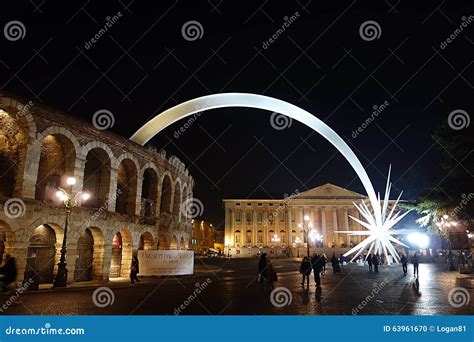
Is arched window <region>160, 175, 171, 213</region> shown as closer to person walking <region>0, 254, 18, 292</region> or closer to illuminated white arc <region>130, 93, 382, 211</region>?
illuminated white arc <region>130, 93, 382, 211</region>

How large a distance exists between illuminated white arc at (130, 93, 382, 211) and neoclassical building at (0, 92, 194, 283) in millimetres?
14146

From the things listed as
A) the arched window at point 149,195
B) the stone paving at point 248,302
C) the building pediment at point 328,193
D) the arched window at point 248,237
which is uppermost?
the building pediment at point 328,193

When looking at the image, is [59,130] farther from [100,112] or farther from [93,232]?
[93,232]

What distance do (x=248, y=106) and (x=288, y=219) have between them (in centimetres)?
6102

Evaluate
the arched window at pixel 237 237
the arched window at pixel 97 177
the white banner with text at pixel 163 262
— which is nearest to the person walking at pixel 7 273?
the white banner with text at pixel 163 262

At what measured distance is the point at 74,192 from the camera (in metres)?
23.3

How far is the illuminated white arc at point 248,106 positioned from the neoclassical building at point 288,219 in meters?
53.7

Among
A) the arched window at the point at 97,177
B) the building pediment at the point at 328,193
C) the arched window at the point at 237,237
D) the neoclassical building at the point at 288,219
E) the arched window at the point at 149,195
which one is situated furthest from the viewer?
the arched window at the point at 237,237

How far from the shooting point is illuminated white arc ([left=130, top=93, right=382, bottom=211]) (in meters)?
45.5

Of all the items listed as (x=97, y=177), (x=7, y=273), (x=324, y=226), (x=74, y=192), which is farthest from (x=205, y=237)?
(x=7, y=273)

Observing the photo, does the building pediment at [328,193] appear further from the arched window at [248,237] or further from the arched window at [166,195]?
the arched window at [166,195]

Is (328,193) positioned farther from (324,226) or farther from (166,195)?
(166,195)

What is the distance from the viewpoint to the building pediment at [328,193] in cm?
10938

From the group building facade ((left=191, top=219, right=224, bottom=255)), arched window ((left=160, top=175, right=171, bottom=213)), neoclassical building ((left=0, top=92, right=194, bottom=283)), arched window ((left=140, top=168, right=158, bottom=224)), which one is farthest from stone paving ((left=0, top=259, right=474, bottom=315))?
building facade ((left=191, top=219, right=224, bottom=255))
